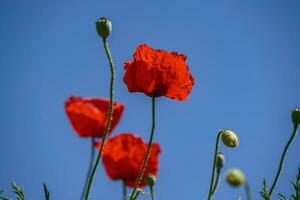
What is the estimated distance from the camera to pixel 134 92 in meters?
2.22

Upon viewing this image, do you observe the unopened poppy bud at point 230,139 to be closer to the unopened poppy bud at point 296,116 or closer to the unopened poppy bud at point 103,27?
the unopened poppy bud at point 296,116

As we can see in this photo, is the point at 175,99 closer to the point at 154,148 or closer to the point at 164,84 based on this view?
the point at 164,84

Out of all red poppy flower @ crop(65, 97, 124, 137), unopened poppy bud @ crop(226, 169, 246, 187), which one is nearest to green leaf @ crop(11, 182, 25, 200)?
unopened poppy bud @ crop(226, 169, 246, 187)

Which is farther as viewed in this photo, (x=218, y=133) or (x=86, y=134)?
(x=86, y=134)

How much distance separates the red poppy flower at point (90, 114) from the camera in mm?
2850

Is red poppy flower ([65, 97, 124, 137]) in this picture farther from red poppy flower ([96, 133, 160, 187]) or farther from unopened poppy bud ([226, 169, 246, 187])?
unopened poppy bud ([226, 169, 246, 187])

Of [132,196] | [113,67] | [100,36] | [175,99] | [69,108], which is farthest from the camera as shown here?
[69,108]

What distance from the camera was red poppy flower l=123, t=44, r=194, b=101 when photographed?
2.17 metres

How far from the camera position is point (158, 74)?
2275 millimetres

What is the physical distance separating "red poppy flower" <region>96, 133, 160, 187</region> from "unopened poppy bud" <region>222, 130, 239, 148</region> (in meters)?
0.91

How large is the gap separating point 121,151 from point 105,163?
→ 0.36ft

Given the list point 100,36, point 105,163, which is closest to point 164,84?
point 100,36

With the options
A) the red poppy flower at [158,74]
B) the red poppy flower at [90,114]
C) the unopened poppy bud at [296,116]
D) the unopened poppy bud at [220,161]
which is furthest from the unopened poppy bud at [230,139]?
the red poppy flower at [90,114]

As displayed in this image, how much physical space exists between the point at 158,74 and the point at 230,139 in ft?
2.05
